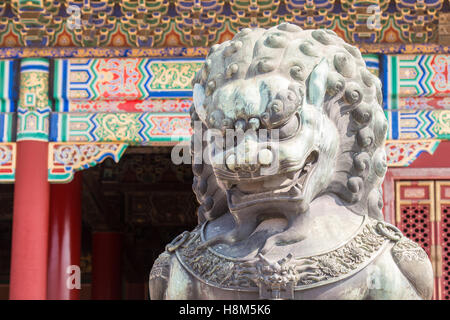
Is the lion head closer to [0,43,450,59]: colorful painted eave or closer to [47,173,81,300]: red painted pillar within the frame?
[0,43,450,59]: colorful painted eave

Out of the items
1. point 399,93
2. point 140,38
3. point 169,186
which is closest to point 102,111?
point 140,38

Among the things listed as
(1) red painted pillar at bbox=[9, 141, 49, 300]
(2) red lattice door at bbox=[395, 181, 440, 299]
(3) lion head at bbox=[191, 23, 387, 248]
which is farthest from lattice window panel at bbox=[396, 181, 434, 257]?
(3) lion head at bbox=[191, 23, 387, 248]

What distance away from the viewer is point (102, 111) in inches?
263

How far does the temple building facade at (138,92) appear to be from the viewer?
6.54 m

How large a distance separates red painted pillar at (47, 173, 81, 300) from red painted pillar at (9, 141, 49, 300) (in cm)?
18

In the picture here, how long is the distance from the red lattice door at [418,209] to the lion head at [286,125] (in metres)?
4.86

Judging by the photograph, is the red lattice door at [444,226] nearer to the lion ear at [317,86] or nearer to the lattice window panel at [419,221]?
the lattice window panel at [419,221]

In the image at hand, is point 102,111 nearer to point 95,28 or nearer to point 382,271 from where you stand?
point 95,28

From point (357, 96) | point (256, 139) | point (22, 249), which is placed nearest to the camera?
point (256, 139)

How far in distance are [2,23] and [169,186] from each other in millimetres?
3458

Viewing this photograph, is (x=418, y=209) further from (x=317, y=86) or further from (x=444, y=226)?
(x=317, y=86)

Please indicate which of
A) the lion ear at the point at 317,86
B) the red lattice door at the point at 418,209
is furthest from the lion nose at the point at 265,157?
the red lattice door at the point at 418,209

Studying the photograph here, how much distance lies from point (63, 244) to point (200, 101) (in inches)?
199
